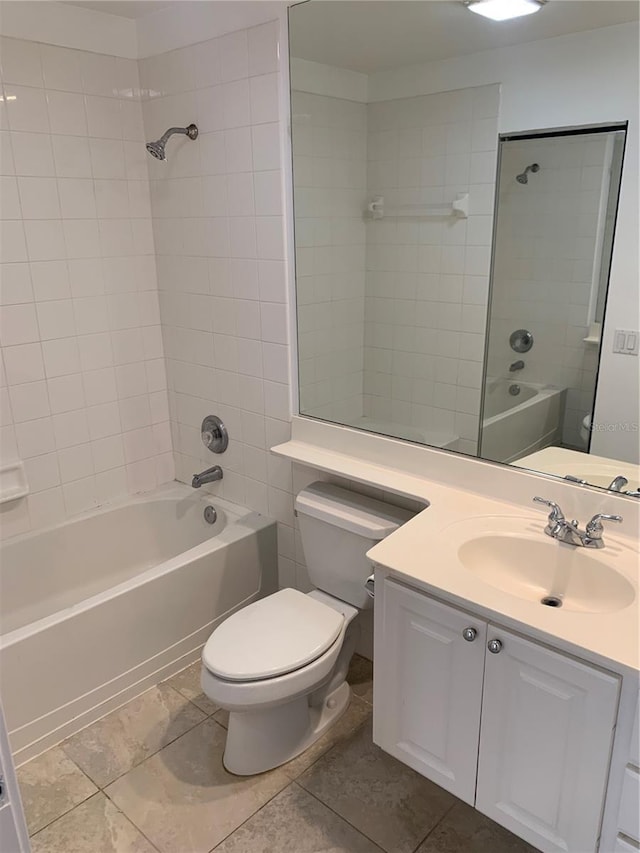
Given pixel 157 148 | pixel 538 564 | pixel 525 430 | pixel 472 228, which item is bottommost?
pixel 538 564

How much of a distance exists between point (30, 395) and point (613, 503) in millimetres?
2056

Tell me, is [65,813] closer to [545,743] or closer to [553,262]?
[545,743]

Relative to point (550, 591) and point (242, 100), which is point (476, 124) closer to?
point (242, 100)

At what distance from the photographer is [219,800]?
6.08 ft

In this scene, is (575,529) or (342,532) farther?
(342,532)

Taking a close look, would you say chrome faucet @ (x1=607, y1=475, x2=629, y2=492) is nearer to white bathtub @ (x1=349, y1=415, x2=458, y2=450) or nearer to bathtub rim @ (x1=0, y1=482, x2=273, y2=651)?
white bathtub @ (x1=349, y1=415, x2=458, y2=450)

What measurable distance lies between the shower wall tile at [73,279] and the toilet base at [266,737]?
47.7 inches

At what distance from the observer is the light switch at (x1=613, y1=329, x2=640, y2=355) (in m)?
1.66

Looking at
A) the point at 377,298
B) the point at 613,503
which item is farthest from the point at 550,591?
the point at 377,298

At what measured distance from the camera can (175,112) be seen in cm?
237

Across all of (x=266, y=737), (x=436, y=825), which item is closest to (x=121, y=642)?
Answer: (x=266, y=737)

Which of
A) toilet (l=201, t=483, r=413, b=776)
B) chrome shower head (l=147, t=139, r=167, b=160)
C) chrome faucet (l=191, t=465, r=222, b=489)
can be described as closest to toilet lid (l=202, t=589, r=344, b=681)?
toilet (l=201, t=483, r=413, b=776)

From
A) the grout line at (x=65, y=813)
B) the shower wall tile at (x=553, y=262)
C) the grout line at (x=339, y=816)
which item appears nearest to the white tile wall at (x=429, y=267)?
the shower wall tile at (x=553, y=262)

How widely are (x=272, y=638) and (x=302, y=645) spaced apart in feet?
0.31
